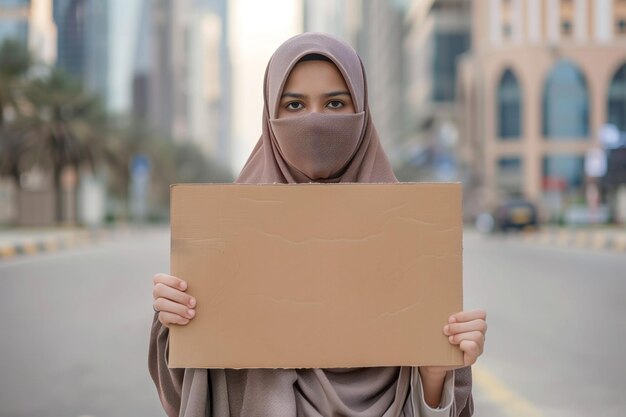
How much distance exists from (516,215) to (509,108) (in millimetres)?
29915

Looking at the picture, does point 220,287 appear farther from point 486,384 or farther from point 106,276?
point 106,276

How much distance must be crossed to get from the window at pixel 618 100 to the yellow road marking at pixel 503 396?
58.0m

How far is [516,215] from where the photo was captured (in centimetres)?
3191

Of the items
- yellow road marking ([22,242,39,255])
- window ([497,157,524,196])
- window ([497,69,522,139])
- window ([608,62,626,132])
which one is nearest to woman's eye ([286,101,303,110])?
Answer: yellow road marking ([22,242,39,255])

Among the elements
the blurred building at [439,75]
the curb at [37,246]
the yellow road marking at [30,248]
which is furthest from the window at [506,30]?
the yellow road marking at [30,248]

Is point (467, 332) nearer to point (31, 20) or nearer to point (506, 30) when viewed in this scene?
point (31, 20)

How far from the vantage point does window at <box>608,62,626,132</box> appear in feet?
198

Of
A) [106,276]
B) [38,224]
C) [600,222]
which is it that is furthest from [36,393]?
[600,222]

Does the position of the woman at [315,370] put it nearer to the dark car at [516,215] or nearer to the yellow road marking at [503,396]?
the yellow road marking at [503,396]

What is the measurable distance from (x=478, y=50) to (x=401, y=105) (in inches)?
1280

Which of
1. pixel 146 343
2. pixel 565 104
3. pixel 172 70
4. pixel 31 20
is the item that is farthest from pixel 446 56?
pixel 172 70

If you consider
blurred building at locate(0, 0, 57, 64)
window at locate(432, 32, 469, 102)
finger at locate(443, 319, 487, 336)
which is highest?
window at locate(432, 32, 469, 102)

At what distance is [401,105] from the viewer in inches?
3777

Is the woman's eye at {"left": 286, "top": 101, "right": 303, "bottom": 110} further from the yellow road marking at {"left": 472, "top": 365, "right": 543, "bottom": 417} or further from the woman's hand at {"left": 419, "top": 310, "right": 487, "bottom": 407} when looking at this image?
the yellow road marking at {"left": 472, "top": 365, "right": 543, "bottom": 417}
